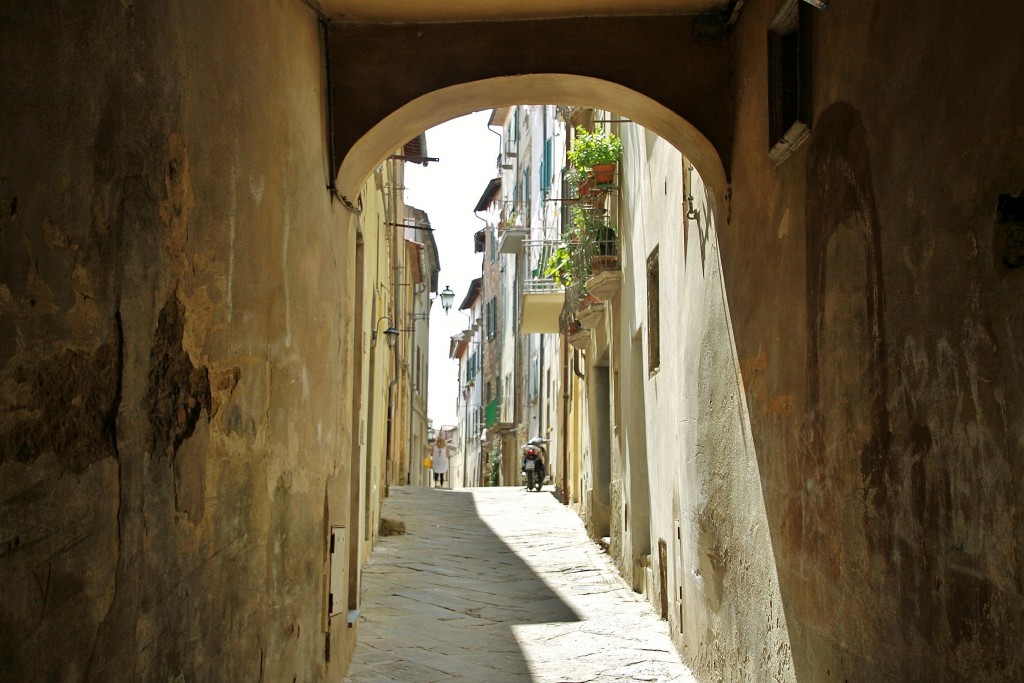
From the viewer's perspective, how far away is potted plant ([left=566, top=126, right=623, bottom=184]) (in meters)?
12.7

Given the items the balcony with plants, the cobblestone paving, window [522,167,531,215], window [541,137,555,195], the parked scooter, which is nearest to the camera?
the cobblestone paving

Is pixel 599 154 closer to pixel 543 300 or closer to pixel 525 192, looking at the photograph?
pixel 543 300

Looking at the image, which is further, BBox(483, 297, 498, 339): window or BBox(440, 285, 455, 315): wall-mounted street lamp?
BBox(483, 297, 498, 339): window

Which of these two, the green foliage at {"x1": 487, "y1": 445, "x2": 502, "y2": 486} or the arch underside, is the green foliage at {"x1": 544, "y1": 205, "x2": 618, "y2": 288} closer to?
the arch underside

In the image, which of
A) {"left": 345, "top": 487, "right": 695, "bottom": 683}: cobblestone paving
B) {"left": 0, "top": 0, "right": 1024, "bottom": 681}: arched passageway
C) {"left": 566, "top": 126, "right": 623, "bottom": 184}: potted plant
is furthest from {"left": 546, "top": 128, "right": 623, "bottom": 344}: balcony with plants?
{"left": 0, "top": 0, "right": 1024, "bottom": 681}: arched passageway

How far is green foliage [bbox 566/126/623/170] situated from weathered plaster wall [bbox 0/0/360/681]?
698 centimetres

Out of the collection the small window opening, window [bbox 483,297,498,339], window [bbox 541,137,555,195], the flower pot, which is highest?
window [bbox 541,137,555,195]

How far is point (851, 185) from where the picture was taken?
4.35 meters

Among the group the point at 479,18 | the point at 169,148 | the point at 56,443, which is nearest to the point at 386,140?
the point at 479,18

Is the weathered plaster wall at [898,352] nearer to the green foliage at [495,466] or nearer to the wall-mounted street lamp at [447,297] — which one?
the wall-mounted street lamp at [447,297]

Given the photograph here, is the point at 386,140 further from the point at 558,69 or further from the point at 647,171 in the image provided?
the point at 647,171

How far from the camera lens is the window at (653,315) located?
392 inches

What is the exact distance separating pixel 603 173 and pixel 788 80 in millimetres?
7340

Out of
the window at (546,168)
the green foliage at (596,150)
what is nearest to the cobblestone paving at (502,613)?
the green foliage at (596,150)
